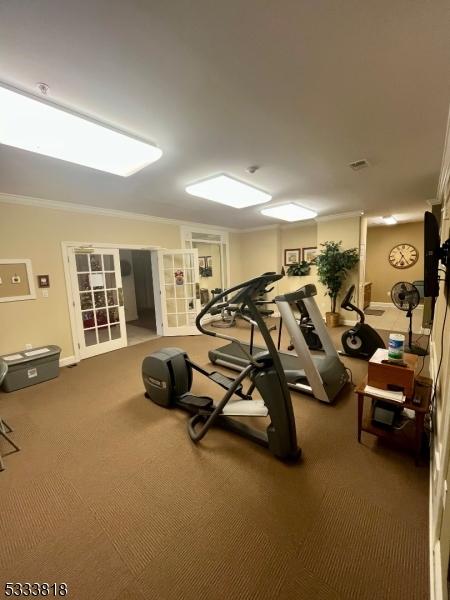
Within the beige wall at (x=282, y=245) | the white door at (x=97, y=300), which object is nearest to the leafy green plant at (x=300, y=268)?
the beige wall at (x=282, y=245)

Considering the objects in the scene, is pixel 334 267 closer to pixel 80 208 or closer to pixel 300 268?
pixel 300 268

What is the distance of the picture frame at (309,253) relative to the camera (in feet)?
21.3

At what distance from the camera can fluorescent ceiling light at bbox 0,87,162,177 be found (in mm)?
1536

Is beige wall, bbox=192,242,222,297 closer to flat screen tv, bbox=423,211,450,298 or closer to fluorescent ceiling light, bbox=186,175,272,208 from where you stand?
fluorescent ceiling light, bbox=186,175,272,208

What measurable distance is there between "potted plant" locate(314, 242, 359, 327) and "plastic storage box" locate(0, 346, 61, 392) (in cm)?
527

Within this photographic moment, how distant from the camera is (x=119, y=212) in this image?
15.0 feet

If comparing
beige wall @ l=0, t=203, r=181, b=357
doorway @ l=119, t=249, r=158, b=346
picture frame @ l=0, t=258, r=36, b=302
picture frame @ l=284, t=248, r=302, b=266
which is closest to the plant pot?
picture frame @ l=284, t=248, r=302, b=266

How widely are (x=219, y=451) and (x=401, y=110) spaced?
2920 millimetres

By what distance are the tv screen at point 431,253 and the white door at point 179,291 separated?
4.38 m

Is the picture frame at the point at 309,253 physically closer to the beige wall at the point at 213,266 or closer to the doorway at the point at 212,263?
the doorway at the point at 212,263

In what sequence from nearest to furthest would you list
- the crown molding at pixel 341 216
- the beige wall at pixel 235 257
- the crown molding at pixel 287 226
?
the crown molding at pixel 341 216 < the crown molding at pixel 287 226 < the beige wall at pixel 235 257

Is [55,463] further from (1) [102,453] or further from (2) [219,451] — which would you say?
(2) [219,451]

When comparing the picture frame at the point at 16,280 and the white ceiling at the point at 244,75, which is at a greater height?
the white ceiling at the point at 244,75

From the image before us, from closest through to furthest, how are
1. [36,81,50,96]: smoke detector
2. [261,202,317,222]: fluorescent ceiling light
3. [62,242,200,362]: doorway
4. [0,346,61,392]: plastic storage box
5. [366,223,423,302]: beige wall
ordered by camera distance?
[36,81,50,96]: smoke detector → [0,346,61,392]: plastic storage box → [62,242,200,362]: doorway → [261,202,317,222]: fluorescent ceiling light → [366,223,423,302]: beige wall
